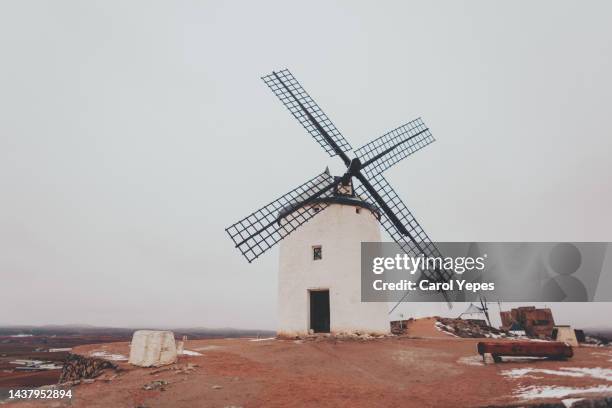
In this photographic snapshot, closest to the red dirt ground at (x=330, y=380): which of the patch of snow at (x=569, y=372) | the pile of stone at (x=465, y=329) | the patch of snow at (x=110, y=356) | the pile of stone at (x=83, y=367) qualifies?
the patch of snow at (x=569, y=372)

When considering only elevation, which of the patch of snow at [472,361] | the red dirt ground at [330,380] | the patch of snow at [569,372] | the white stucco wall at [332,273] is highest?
the white stucco wall at [332,273]

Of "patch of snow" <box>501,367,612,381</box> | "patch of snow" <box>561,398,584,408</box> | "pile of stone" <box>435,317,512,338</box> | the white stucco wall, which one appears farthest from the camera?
"pile of stone" <box>435,317,512,338</box>

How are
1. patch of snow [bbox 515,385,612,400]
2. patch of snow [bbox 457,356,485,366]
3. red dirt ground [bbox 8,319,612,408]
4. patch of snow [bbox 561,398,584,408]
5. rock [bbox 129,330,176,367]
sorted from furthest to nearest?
patch of snow [bbox 457,356,485,366]
rock [bbox 129,330,176,367]
red dirt ground [bbox 8,319,612,408]
patch of snow [bbox 515,385,612,400]
patch of snow [bbox 561,398,584,408]

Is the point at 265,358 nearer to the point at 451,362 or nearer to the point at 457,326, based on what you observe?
the point at 451,362

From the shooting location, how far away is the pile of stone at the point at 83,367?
10.3 m

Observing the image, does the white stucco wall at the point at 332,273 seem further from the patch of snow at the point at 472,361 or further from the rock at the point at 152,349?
the rock at the point at 152,349

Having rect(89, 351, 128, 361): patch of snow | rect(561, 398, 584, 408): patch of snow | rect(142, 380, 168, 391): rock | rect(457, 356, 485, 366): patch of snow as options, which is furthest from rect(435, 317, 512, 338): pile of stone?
rect(142, 380, 168, 391): rock

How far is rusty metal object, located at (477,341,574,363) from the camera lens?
10.2 m

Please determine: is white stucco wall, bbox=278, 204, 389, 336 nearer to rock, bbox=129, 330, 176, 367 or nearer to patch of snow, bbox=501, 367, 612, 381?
rock, bbox=129, 330, 176, 367

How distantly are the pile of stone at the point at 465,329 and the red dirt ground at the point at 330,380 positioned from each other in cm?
1078

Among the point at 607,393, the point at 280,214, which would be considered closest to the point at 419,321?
the point at 280,214

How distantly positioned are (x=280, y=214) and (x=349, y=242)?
343cm

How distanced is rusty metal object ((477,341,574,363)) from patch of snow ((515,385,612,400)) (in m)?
3.21

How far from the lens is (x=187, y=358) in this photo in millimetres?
11055
